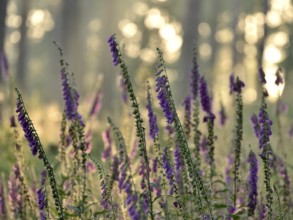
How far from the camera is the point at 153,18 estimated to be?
124ft

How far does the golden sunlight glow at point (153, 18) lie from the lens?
37219 mm

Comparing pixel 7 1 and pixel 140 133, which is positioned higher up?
pixel 7 1

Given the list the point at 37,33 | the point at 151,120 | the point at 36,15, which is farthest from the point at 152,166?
the point at 37,33

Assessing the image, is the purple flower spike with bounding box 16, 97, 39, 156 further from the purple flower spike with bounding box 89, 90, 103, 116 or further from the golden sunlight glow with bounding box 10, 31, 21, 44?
the golden sunlight glow with bounding box 10, 31, 21, 44

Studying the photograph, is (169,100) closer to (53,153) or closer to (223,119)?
(223,119)

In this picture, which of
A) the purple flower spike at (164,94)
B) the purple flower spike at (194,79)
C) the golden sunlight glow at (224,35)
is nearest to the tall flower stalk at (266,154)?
the purple flower spike at (164,94)

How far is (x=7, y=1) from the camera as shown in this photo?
1180 cm

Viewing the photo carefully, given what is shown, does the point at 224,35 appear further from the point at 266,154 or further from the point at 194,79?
the point at 266,154

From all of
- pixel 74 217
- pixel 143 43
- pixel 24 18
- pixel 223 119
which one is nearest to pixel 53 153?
pixel 223 119

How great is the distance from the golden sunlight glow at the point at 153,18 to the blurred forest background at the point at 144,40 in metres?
0.07

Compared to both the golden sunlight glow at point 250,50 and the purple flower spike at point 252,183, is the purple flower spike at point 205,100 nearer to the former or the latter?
the purple flower spike at point 252,183

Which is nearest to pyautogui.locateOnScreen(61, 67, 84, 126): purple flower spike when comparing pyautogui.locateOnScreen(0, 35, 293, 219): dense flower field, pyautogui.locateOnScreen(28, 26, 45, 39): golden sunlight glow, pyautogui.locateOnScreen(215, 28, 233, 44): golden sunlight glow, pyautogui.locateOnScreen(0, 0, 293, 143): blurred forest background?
pyautogui.locateOnScreen(0, 35, 293, 219): dense flower field

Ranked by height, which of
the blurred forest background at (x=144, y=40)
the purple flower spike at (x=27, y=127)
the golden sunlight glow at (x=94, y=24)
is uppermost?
the golden sunlight glow at (x=94, y=24)

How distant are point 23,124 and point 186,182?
43.2 inches
